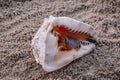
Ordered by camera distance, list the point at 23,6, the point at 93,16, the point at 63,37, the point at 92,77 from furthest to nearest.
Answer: the point at 23,6
the point at 93,16
the point at 63,37
the point at 92,77

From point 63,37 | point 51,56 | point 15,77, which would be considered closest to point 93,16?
point 63,37

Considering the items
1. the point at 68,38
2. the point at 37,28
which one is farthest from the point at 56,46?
the point at 37,28

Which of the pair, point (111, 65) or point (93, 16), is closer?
point (111, 65)

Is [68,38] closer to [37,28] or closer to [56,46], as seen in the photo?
[56,46]

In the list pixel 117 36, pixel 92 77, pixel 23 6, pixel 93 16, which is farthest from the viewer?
pixel 23 6

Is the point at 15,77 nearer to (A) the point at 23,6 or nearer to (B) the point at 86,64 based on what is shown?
(B) the point at 86,64
